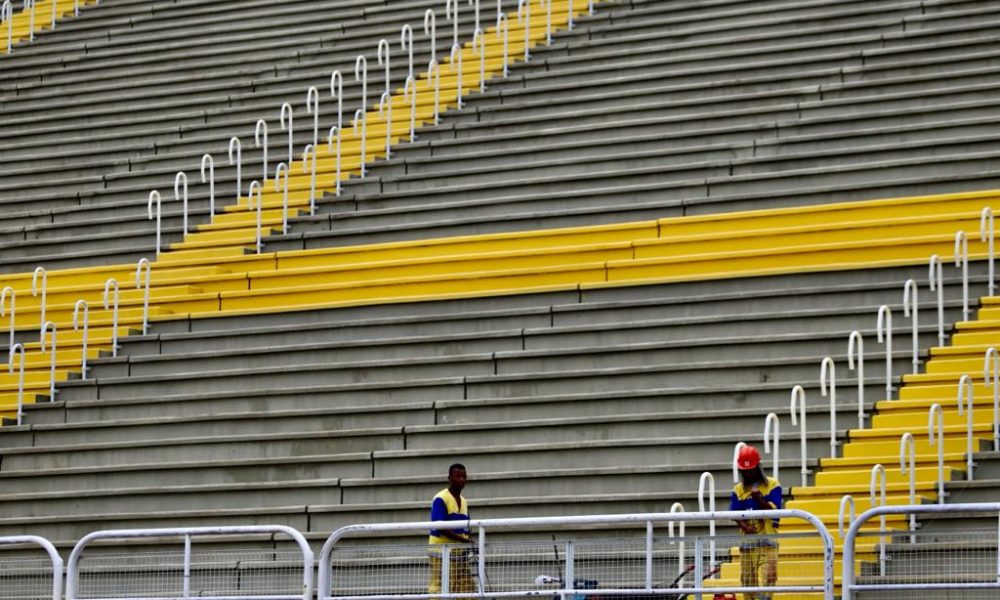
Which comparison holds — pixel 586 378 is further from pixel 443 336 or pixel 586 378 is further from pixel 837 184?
pixel 837 184

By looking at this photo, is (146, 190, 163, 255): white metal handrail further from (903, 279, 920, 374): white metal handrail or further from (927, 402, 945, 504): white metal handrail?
(927, 402, 945, 504): white metal handrail

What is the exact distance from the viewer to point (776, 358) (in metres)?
16.2

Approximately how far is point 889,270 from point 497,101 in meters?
6.04

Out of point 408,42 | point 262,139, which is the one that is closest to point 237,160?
point 262,139

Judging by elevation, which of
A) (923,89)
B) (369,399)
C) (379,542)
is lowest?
(379,542)

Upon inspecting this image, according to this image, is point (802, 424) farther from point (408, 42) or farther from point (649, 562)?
point (408, 42)

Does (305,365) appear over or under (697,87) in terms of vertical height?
under

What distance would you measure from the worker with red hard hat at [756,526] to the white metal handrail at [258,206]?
8032 mm

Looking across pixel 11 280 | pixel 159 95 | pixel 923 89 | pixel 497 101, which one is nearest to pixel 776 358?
pixel 923 89

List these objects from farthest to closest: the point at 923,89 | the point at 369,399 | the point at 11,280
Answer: the point at 11,280
the point at 923,89
the point at 369,399

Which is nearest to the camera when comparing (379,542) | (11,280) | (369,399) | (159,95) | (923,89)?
(379,542)

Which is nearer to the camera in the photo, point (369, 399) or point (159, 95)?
point (369, 399)

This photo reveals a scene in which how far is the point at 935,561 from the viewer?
1159cm

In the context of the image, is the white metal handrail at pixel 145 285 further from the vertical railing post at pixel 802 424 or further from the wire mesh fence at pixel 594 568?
the wire mesh fence at pixel 594 568
